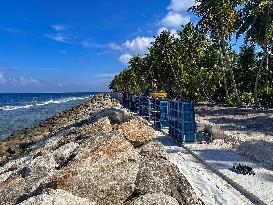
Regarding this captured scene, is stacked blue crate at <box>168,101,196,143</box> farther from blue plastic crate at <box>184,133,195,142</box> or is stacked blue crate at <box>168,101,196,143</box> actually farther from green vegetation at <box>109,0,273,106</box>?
green vegetation at <box>109,0,273,106</box>

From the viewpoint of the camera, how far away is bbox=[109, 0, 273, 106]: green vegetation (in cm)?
3972

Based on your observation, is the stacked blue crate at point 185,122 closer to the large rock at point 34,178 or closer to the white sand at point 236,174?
the white sand at point 236,174

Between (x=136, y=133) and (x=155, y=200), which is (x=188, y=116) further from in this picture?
(x=155, y=200)

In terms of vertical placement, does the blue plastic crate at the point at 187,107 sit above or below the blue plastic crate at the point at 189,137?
above

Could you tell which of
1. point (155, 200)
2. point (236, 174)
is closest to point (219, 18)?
point (236, 174)

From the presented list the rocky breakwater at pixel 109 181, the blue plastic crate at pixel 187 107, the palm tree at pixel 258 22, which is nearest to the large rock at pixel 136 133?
the blue plastic crate at pixel 187 107

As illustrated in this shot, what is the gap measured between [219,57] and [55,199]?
53606 mm

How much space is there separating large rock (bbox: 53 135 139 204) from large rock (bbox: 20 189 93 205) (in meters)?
0.82

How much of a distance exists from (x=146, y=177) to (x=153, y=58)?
209 ft

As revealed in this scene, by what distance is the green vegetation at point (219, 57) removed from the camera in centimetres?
3972

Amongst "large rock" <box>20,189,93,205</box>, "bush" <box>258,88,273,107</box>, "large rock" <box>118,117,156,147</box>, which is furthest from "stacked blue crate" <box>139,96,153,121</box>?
"bush" <box>258,88,273,107</box>

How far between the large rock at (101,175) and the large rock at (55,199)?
0.82 m

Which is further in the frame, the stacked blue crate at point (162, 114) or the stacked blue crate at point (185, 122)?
the stacked blue crate at point (162, 114)

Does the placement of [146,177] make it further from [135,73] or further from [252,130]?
[135,73]
